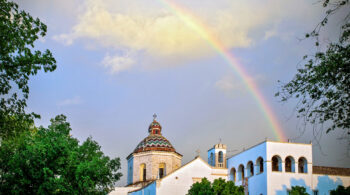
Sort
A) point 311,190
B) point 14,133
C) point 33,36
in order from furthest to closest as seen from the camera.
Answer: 1. point 311,190
2. point 14,133
3. point 33,36

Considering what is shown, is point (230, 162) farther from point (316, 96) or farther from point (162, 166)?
point (316, 96)

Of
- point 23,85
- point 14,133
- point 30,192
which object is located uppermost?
point 23,85

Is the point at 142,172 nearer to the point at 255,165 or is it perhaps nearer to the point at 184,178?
the point at 184,178

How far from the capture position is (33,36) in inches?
716

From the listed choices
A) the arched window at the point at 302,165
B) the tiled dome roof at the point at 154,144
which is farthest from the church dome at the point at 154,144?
the arched window at the point at 302,165

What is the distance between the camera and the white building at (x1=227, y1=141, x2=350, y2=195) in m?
43.3

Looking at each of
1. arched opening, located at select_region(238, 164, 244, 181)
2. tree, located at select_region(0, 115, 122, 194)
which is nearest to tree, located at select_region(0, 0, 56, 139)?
tree, located at select_region(0, 115, 122, 194)

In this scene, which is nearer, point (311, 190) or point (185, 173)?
point (311, 190)

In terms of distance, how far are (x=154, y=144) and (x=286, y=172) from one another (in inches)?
750

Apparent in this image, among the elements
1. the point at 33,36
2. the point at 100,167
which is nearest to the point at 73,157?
the point at 100,167

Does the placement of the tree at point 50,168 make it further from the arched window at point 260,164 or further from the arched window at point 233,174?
the arched window at point 233,174

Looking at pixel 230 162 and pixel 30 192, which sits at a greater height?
pixel 230 162

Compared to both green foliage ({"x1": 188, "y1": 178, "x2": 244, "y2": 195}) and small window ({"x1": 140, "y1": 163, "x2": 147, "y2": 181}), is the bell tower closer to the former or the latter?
small window ({"x1": 140, "y1": 163, "x2": 147, "y2": 181})

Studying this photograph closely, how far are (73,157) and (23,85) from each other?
15.3 meters
